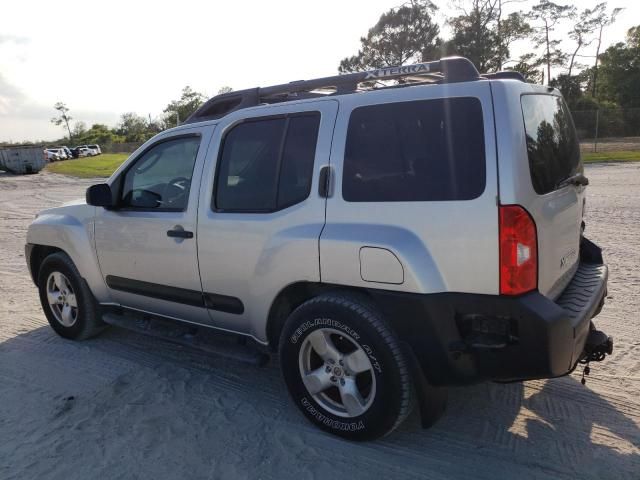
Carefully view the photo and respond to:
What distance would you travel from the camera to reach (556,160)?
297 centimetres

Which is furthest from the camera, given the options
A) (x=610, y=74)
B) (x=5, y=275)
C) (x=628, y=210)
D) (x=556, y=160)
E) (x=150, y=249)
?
(x=610, y=74)

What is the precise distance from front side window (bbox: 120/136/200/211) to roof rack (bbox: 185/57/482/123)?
11.4 inches

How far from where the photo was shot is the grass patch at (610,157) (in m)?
22.2

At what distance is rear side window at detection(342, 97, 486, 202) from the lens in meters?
2.51

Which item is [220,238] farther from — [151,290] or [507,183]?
[507,183]

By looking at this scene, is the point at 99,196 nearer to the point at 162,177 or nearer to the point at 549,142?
the point at 162,177

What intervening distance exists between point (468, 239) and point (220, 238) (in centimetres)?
168

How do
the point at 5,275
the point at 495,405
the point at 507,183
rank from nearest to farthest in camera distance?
the point at 507,183 → the point at 495,405 → the point at 5,275

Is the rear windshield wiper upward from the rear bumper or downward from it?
upward

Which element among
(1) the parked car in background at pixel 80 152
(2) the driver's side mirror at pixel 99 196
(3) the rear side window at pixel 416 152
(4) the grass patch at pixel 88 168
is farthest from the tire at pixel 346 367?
(1) the parked car in background at pixel 80 152

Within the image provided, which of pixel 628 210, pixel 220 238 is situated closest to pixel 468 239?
pixel 220 238

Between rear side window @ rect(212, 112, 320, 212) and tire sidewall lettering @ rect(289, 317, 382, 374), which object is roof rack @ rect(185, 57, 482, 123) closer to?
rear side window @ rect(212, 112, 320, 212)

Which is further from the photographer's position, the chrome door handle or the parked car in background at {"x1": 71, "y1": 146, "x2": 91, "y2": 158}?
the parked car in background at {"x1": 71, "y1": 146, "x2": 91, "y2": 158}

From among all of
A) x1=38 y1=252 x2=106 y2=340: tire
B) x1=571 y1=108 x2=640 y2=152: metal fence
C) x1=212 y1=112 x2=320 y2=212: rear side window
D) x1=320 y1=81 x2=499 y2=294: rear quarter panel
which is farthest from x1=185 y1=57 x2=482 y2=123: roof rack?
x1=571 y1=108 x2=640 y2=152: metal fence
